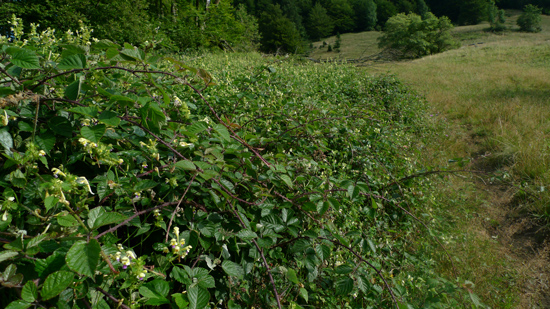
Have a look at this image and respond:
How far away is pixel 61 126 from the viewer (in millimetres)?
1061

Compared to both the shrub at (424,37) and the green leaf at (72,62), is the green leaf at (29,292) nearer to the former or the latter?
the green leaf at (72,62)

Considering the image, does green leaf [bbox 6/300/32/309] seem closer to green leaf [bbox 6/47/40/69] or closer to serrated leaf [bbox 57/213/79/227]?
serrated leaf [bbox 57/213/79/227]

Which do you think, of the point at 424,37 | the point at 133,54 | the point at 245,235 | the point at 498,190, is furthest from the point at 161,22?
the point at 424,37

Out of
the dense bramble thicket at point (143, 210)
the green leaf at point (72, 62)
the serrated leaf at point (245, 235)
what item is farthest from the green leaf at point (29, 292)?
the green leaf at point (72, 62)

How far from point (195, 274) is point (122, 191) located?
0.38 metres

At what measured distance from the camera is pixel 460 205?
3.01m

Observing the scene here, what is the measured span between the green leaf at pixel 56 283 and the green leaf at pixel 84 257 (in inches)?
2.0

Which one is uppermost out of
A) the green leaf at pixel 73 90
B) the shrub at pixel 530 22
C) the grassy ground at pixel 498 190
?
the shrub at pixel 530 22

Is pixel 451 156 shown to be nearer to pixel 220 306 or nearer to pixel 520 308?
pixel 520 308

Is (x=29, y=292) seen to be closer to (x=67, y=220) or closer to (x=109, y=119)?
(x=67, y=220)

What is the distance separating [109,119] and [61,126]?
188 millimetres

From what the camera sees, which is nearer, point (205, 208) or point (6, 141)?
point (6, 141)

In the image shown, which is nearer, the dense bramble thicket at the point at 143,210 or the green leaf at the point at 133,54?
the dense bramble thicket at the point at 143,210

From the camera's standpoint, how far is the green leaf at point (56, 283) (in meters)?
0.70
